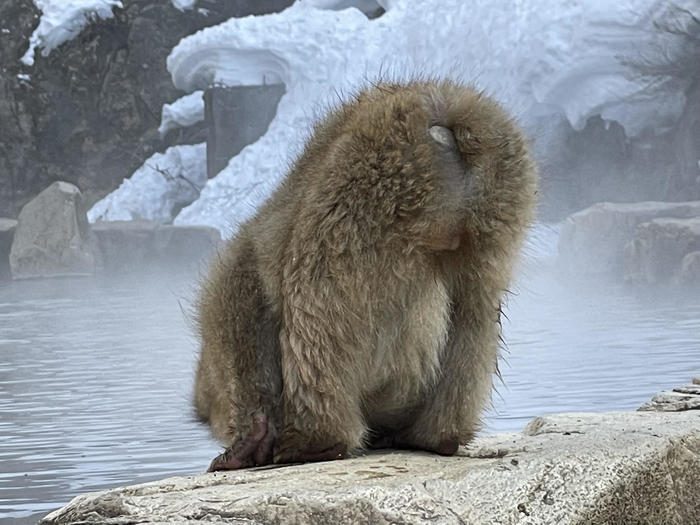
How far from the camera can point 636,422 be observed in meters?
1.09

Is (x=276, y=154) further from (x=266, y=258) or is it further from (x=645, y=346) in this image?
(x=266, y=258)

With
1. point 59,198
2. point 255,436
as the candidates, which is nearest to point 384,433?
point 255,436

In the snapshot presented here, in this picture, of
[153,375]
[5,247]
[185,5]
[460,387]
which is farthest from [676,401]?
[185,5]

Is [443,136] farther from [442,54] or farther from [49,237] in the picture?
[49,237]

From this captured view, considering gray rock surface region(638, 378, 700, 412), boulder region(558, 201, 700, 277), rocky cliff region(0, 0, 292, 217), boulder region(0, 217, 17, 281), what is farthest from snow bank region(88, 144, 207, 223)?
gray rock surface region(638, 378, 700, 412)

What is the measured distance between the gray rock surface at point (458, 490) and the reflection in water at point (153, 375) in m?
0.18

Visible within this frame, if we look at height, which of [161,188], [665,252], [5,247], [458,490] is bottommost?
[5,247]

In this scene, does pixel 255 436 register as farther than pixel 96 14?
No

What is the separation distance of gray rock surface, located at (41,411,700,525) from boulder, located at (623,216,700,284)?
457cm

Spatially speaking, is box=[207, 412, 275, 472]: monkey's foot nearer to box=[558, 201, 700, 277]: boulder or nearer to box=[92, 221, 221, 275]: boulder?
box=[558, 201, 700, 277]: boulder

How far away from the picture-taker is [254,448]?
3.09 ft

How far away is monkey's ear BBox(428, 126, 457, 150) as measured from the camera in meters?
0.87

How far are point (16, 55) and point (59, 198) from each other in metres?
2.85

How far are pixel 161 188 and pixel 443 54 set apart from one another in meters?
3.05
